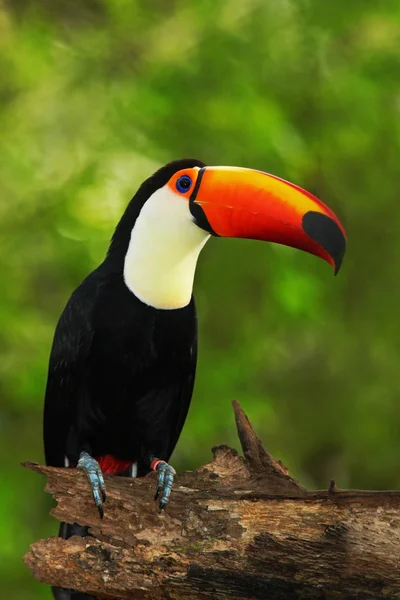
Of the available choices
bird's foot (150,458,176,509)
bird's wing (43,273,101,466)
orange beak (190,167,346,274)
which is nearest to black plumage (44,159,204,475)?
bird's wing (43,273,101,466)

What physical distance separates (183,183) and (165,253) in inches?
13.9

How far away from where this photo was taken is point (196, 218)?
13.8 ft

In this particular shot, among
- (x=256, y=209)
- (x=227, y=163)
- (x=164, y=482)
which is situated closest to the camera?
(x=164, y=482)

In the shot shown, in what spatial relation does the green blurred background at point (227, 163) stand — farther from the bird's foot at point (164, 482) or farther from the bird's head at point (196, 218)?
the bird's foot at point (164, 482)

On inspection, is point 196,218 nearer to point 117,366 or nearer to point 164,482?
point 117,366

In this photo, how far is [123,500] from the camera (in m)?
Result: 3.59

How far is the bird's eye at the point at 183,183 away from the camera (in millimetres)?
4258

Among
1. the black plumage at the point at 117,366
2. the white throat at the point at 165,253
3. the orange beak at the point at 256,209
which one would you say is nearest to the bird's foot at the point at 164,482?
the black plumage at the point at 117,366

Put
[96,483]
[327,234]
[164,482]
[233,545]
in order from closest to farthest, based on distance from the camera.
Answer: [233,545] → [96,483] → [164,482] → [327,234]

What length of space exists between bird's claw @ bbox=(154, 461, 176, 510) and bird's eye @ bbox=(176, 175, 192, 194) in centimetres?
131

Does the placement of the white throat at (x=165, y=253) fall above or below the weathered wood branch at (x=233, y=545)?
above

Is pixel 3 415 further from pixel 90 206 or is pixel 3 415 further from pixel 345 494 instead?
pixel 345 494

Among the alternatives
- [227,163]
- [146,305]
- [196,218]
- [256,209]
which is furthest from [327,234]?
[227,163]

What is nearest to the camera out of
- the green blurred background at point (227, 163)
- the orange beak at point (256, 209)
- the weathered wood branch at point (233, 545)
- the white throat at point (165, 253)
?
the weathered wood branch at point (233, 545)
